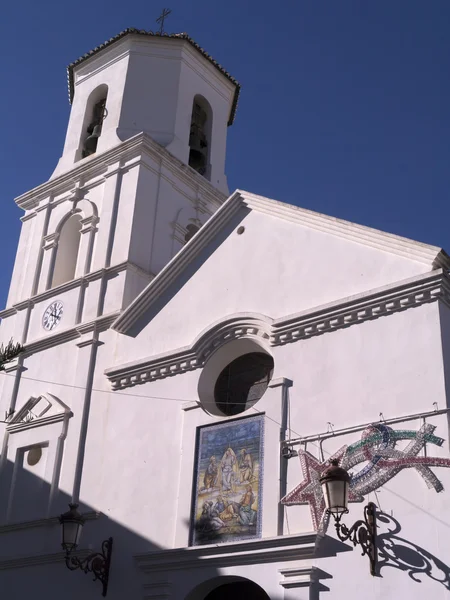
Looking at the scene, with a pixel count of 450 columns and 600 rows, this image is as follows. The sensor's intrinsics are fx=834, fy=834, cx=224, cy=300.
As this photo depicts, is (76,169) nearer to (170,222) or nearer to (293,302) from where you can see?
(170,222)

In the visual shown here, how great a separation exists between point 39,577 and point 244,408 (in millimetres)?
4602

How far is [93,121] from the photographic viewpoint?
20234 mm

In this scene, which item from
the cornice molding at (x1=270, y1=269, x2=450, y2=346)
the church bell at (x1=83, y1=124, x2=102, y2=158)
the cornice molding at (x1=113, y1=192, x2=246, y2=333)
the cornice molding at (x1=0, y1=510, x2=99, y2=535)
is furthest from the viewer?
the church bell at (x1=83, y1=124, x2=102, y2=158)

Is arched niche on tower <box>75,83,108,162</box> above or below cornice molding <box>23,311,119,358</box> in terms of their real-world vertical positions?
above

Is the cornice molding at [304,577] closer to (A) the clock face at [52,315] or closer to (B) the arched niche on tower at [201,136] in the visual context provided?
(A) the clock face at [52,315]

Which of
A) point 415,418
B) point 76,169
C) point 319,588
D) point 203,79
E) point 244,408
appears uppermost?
point 203,79

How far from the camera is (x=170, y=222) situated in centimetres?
1795

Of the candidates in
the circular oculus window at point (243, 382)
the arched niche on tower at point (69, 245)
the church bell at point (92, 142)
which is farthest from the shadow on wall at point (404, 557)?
the church bell at point (92, 142)

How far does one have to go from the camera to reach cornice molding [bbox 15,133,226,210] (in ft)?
58.7

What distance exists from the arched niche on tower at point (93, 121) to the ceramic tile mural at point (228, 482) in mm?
9073

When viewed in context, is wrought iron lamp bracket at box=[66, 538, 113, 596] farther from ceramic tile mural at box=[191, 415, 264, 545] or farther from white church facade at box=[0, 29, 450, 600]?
ceramic tile mural at box=[191, 415, 264, 545]

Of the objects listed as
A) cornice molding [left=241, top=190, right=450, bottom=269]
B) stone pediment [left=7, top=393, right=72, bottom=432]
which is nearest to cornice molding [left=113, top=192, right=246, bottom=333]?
cornice molding [left=241, top=190, right=450, bottom=269]

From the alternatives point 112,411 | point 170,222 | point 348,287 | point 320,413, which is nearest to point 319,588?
point 320,413

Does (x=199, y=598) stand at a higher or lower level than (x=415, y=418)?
lower
